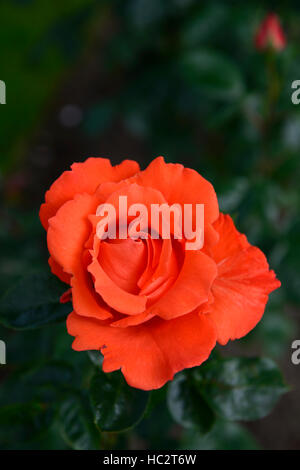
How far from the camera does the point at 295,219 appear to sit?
1222 mm

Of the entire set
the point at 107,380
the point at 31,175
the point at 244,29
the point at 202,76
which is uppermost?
the point at 244,29

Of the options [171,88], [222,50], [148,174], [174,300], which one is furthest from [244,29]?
[174,300]

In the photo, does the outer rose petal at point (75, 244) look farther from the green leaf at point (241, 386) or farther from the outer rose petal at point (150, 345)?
the green leaf at point (241, 386)

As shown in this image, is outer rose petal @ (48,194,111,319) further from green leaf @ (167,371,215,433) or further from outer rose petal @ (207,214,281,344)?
green leaf @ (167,371,215,433)

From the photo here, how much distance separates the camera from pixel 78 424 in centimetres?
67

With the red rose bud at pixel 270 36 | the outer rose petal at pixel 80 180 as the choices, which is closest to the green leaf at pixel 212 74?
the red rose bud at pixel 270 36

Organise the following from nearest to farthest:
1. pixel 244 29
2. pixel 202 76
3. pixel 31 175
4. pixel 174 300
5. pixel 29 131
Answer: pixel 174 300, pixel 202 76, pixel 244 29, pixel 31 175, pixel 29 131

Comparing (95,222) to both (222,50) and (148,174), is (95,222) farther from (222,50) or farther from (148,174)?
(222,50)

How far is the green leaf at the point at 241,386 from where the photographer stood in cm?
69

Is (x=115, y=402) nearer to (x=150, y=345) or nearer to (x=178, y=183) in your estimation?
(x=150, y=345)

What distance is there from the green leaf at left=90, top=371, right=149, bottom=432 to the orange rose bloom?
0.45 ft

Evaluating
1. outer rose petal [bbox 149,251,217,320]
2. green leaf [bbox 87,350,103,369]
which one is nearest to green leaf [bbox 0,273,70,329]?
green leaf [bbox 87,350,103,369]

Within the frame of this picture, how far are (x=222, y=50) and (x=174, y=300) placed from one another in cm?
132

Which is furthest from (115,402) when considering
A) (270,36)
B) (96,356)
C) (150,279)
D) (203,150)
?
(203,150)
